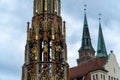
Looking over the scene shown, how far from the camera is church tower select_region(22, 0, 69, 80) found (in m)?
38.8

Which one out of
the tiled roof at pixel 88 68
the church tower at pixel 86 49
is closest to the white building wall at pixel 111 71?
the tiled roof at pixel 88 68

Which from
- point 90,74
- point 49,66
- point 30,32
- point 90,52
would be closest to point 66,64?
point 49,66

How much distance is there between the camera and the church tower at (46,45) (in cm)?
3878

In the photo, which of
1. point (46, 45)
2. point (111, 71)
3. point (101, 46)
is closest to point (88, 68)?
A: point (111, 71)

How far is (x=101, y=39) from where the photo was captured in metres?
78.8

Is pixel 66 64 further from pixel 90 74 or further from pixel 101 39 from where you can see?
pixel 101 39

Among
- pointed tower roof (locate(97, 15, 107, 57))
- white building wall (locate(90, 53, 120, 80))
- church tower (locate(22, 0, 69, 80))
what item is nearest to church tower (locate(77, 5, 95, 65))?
pointed tower roof (locate(97, 15, 107, 57))

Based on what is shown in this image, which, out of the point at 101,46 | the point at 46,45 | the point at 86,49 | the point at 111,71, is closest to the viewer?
the point at 46,45

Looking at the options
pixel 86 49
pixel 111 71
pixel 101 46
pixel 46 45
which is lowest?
pixel 111 71

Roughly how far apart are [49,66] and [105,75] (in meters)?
23.0

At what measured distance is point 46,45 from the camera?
4025cm

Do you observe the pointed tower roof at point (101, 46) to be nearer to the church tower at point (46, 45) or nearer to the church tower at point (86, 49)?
the church tower at point (86, 49)

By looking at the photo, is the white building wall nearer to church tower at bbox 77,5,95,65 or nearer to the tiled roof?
the tiled roof

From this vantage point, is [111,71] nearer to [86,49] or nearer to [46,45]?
[86,49]
